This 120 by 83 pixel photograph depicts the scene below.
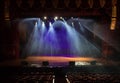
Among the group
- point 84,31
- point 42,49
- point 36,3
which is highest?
point 36,3

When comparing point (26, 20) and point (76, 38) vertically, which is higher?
point (26, 20)

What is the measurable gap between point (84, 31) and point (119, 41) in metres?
4.38

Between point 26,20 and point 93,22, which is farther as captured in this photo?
point 26,20

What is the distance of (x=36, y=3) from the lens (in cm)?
409

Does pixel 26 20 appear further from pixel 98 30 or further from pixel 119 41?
pixel 119 41

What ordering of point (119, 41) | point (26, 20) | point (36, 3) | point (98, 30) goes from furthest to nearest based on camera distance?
point (26, 20) → point (98, 30) → point (119, 41) → point (36, 3)

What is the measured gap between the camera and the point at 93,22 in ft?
52.7

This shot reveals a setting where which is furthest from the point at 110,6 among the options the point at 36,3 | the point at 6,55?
the point at 6,55

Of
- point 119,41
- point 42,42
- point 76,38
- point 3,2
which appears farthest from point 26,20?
point 3,2

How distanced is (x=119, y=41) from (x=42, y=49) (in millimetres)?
6649

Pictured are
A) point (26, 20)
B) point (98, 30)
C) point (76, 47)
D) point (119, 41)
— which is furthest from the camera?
point (76, 47)

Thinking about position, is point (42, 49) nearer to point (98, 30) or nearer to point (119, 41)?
point (98, 30)

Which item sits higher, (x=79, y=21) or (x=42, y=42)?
(x=79, y=21)

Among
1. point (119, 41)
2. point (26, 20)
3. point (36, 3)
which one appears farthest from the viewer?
point (26, 20)
